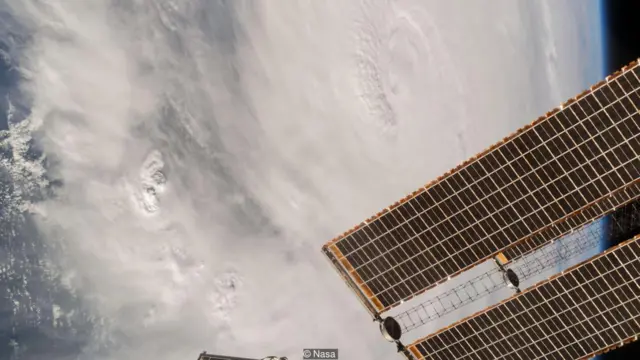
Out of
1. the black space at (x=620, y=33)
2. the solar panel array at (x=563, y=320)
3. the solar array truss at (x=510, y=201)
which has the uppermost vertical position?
the black space at (x=620, y=33)

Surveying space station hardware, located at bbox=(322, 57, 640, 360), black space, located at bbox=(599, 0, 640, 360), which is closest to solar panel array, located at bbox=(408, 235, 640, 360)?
space station hardware, located at bbox=(322, 57, 640, 360)

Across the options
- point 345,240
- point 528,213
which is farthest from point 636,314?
point 345,240

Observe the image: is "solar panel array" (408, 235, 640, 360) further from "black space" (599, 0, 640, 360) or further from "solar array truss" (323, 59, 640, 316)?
"black space" (599, 0, 640, 360)

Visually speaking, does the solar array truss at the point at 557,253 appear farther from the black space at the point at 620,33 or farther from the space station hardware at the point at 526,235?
the black space at the point at 620,33

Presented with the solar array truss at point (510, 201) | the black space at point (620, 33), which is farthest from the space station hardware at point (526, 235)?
the black space at point (620, 33)

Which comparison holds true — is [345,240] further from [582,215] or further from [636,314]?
[636,314]

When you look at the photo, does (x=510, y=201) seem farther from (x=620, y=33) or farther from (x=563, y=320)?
(x=620, y=33)

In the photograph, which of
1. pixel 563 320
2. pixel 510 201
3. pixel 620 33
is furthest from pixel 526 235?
pixel 620 33
